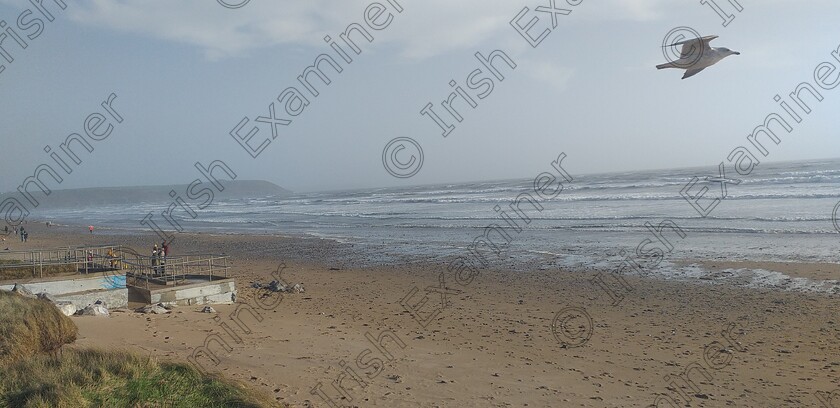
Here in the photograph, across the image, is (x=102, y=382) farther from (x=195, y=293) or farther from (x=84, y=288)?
(x=195, y=293)

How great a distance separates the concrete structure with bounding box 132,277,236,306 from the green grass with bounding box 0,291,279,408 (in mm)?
5935

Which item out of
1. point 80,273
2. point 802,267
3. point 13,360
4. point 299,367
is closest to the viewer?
point 13,360

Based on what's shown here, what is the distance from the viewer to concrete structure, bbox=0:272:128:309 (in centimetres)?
1155

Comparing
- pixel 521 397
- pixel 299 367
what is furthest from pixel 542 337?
pixel 299 367

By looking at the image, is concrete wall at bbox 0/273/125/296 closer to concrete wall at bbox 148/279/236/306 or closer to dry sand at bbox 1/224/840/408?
concrete wall at bbox 148/279/236/306

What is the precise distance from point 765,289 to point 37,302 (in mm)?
15134

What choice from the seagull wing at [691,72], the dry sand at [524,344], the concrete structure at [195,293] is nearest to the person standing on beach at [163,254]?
the concrete structure at [195,293]

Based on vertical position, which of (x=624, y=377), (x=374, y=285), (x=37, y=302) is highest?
(x=374, y=285)

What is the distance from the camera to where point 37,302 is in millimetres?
7535

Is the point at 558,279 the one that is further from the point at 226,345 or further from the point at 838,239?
the point at 838,239
